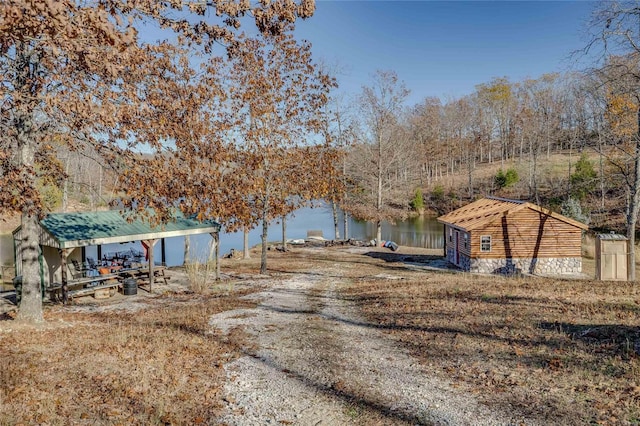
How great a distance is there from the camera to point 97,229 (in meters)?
16.4

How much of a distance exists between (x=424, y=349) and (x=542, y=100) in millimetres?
69891

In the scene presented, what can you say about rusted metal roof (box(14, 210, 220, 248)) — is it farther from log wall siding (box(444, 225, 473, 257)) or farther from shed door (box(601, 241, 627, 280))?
shed door (box(601, 241, 627, 280))

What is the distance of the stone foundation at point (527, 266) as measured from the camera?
2450 centimetres

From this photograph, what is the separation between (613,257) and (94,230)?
2248 centimetres

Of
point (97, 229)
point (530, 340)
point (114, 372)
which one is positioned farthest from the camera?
point (97, 229)

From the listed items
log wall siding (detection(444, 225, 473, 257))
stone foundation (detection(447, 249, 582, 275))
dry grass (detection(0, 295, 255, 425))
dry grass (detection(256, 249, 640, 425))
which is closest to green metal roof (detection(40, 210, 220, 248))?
dry grass (detection(0, 295, 255, 425))

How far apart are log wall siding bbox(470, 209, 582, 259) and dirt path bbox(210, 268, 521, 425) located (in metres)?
15.6

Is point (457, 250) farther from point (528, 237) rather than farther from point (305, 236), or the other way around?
point (305, 236)

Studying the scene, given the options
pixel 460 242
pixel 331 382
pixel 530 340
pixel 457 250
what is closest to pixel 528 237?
pixel 460 242

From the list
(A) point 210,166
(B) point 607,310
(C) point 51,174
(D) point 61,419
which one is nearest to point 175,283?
(C) point 51,174

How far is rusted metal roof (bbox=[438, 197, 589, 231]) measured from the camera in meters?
24.3

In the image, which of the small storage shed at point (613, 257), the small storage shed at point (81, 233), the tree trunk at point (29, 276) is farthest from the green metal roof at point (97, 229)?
the small storage shed at point (613, 257)

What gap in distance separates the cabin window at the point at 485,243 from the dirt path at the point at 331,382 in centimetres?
1521

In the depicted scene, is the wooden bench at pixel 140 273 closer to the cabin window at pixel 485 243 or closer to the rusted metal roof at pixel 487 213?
the rusted metal roof at pixel 487 213
